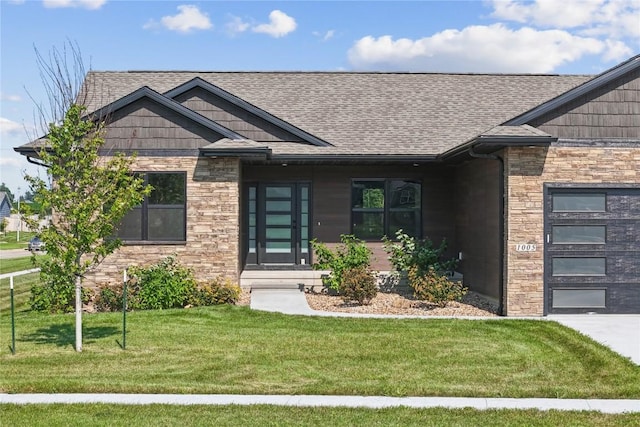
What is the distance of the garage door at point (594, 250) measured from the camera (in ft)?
42.7

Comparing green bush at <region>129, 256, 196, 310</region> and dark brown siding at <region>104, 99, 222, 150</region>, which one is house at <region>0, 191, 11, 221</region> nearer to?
dark brown siding at <region>104, 99, 222, 150</region>

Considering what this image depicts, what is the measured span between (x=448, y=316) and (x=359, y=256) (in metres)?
3.15

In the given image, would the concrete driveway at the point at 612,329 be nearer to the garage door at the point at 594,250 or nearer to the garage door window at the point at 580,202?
the garage door at the point at 594,250

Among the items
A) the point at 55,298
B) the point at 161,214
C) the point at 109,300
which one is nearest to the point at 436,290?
the point at 161,214

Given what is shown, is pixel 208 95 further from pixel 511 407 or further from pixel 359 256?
pixel 511 407

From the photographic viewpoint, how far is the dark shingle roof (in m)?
16.5

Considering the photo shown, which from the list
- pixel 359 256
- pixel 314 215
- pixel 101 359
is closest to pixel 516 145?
pixel 359 256

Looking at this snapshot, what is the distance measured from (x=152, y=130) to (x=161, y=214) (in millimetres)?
1900

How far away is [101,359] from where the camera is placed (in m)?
9.25

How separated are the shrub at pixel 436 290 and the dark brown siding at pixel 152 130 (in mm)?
5658

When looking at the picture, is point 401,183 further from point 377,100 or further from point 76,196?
point 76,196

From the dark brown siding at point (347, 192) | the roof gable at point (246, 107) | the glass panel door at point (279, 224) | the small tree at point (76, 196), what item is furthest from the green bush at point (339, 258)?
the small tree at point (76, 196)

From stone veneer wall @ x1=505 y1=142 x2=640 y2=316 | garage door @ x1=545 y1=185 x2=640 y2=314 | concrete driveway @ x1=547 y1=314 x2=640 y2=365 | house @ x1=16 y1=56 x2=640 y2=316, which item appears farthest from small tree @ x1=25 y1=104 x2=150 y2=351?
garage door @ x1=545 y1=185 x2=640 y2=314

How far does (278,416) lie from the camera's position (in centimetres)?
668
